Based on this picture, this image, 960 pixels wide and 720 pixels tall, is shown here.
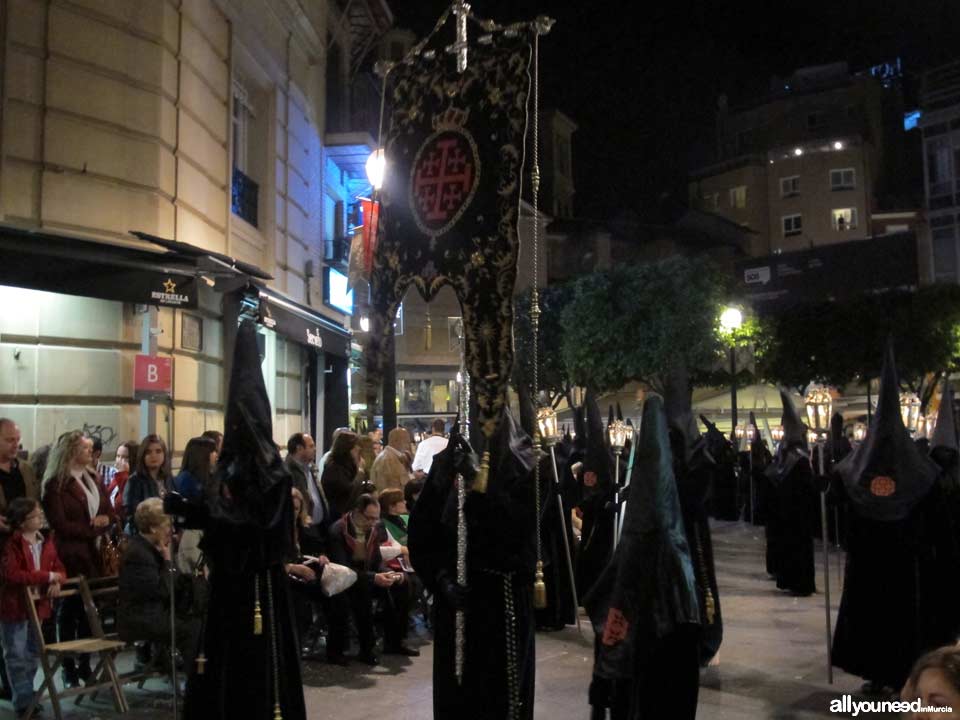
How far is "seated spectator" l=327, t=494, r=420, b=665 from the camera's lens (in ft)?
27.8

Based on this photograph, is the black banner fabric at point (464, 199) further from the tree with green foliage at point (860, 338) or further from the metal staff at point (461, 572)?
the tree with green foliage at point (860, 338)

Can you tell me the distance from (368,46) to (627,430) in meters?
16.7

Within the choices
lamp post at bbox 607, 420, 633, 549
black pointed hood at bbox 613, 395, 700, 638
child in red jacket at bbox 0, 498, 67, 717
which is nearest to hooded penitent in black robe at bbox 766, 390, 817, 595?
lamp post at bbox 607, 420, 633, 549

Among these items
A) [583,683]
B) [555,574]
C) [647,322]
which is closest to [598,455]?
[555,574]

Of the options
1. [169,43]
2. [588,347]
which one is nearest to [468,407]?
[169,43]

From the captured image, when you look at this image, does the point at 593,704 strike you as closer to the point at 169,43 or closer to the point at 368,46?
the point at 169,43

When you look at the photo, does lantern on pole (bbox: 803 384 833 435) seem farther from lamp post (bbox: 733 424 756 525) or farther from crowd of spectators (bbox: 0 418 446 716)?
lamp post (bbox: 733 424 756 525)

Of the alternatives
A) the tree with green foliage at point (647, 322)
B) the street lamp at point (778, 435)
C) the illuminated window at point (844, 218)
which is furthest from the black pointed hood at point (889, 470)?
the illuminated window at point (844, 218)

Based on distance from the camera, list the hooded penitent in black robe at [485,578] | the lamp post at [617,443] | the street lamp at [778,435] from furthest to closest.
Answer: the street lamp at [778,435] → the lamp post at [617,443] → the hooded penitent in black robe at [485,578]

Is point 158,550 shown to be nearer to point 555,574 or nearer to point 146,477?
point 146,477

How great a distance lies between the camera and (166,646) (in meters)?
7.04

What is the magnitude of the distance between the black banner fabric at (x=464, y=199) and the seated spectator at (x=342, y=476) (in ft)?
13.0

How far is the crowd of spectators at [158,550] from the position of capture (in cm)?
667

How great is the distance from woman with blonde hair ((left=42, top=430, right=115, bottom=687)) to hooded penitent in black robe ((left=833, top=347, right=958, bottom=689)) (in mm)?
6085
